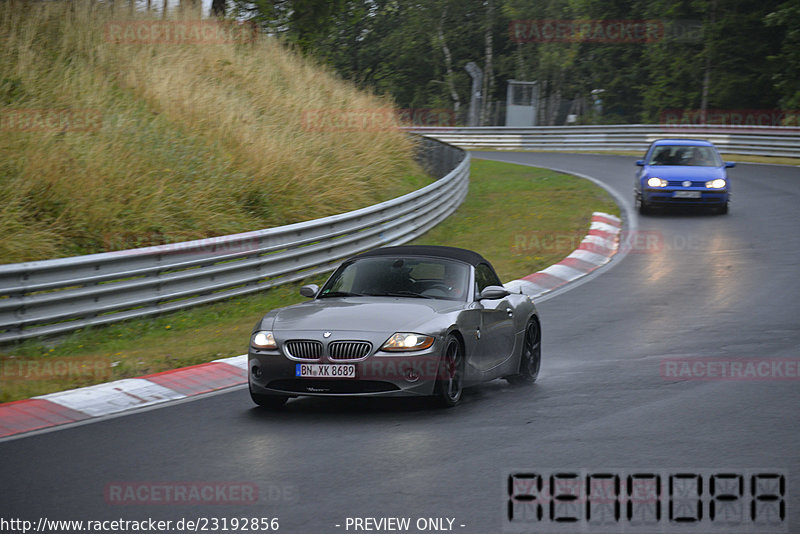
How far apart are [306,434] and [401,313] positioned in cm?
142

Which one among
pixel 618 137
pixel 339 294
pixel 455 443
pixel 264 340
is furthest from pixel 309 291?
pixel 618 137

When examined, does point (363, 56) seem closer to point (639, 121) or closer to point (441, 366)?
point (639, 121)

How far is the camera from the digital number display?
5391 mm

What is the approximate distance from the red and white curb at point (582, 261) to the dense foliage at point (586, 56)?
14603mm

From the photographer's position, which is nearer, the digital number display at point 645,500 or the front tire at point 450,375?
the digital number display at point 645,500

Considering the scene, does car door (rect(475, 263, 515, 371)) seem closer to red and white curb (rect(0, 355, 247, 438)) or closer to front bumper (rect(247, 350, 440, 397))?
front bumper (rect(247, 350, 440, 397))

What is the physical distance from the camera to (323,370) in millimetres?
7965

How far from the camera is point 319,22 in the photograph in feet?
104

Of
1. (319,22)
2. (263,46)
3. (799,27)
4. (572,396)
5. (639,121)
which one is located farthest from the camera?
(639,121)

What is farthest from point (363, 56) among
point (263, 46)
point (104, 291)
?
point (104, 291)

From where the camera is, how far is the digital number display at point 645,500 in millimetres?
5391

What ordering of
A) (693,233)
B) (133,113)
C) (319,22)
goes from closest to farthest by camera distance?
(133,113)
(693,233)
(319,22)

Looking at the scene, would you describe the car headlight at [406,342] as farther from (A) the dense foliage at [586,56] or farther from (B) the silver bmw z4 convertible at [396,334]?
(A) the dense foliage at [586,56]

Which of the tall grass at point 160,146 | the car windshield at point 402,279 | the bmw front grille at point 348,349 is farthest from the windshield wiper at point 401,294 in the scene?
the tall grass at point 160,146
